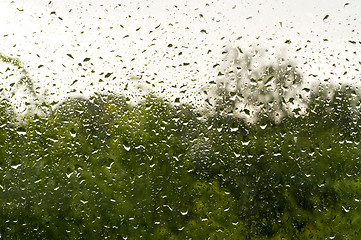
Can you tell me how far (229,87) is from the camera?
1634 mm

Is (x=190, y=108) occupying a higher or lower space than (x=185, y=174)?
higher

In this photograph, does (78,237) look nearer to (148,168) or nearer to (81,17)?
(148,168)

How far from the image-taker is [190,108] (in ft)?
5.33

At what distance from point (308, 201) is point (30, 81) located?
1.31 m

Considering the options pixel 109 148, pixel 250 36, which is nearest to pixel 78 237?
pixel 109 148

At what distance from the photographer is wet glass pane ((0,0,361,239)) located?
162cm

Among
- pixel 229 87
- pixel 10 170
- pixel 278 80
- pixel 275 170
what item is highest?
pixel 10 170

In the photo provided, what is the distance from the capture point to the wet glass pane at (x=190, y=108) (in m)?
1.62

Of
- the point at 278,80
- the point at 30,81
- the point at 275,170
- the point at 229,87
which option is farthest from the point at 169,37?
the point at 275,170

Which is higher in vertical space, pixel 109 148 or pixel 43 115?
pixel 43 115

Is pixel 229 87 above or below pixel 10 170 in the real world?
below

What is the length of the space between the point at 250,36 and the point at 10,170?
3.89 feet

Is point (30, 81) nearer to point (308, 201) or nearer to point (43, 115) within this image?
point (43, 115)

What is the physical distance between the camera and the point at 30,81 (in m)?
1.62
